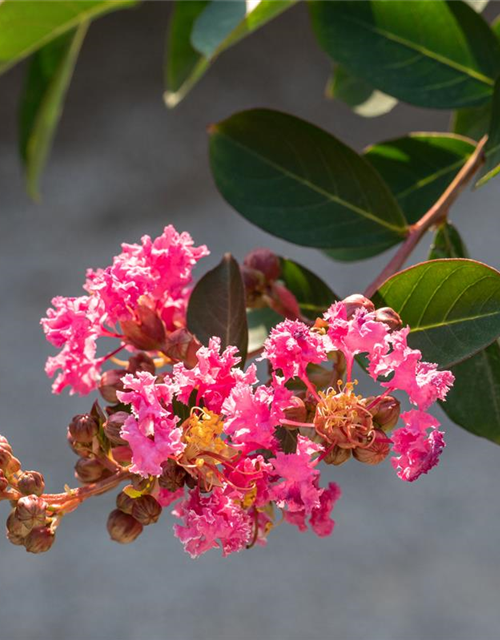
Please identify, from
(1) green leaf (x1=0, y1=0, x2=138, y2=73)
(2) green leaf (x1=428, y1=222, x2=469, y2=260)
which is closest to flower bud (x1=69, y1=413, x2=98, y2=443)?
(2) green leaf (x1=428, y1=222, x2=469, y2=260)

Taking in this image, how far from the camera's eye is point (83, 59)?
165 inches

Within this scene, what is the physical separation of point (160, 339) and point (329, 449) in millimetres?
136

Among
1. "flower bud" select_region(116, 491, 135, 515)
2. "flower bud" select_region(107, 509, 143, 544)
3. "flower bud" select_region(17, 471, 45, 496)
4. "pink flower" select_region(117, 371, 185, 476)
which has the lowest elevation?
"flower bud" select_region(107, 509, 143, 544)

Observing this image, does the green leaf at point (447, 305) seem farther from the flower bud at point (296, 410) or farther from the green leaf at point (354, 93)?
the green leaf at point (354, 93)

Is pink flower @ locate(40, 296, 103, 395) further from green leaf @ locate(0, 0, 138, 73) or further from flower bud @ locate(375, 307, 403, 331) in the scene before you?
green leaf @ locate(0, 0, 138, 73)

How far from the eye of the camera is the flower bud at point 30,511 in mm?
493

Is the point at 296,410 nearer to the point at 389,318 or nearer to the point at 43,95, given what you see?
the point at 389,318

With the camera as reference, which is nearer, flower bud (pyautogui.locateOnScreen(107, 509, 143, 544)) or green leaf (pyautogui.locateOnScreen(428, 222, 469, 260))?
flower bud (pyautogui.locateOnScreen(107, 509, 143, 544))

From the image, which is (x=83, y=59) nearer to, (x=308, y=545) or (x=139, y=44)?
(x=139, y=44)

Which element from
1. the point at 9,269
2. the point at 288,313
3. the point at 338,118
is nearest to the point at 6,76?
the point at 9,269

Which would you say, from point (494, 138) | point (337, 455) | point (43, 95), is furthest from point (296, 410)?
point (43, 95)

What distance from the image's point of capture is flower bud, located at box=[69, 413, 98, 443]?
517 mm

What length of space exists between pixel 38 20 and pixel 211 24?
24 cm

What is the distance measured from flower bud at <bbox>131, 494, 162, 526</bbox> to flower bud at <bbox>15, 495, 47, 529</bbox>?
5 centimetres
